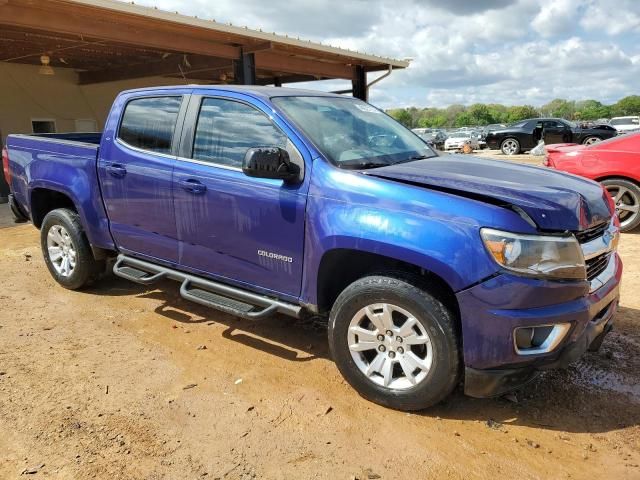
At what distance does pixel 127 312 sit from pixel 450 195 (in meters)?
3.27

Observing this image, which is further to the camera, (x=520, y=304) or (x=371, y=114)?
(x=371, y=114)

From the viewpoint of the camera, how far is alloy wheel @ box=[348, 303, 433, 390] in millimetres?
2975

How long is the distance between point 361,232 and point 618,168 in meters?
5.70

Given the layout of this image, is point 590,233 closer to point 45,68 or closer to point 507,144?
point 45,68

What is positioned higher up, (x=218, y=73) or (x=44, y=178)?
(x=218, y=73)

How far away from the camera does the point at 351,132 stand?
3838 mm

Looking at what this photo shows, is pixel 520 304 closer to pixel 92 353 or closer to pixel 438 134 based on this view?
pixel 92 353

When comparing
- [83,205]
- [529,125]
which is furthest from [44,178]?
[529,125]

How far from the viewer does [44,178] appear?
5102mm

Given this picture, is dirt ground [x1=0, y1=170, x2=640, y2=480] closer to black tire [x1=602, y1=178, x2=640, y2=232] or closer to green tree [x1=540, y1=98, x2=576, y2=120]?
black tire [x1=602, y1=178, x2=640, y2=232]

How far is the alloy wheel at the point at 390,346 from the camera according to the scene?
9.76 ft

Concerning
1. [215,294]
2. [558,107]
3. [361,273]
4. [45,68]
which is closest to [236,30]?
[45,68]

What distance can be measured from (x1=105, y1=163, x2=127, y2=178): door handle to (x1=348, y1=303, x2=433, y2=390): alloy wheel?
2.45 meters

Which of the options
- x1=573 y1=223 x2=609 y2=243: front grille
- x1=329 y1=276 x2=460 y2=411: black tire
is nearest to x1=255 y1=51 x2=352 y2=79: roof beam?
x1=329 y1=276 x2=460 y2=411: black tire
